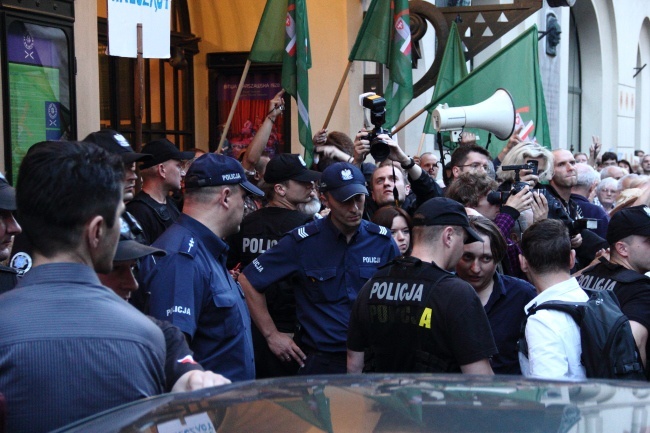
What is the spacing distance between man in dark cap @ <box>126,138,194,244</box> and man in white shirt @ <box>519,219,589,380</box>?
96.2 inches

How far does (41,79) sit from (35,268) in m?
5.15

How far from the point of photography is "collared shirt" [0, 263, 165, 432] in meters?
2.17

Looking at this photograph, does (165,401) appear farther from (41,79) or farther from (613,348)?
(41,79)

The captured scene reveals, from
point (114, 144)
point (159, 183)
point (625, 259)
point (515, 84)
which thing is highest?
point (515, 84)

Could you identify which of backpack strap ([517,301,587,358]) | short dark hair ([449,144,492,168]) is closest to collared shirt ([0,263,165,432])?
backpack strap ([517,301,587,358])

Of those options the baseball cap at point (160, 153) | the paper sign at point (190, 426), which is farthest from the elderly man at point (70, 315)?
the baseball cap at point (160, 153)

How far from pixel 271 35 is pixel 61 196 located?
22.0 feet

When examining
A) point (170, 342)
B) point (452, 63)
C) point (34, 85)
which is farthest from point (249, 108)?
point (170, 342)

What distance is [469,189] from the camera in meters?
5.89

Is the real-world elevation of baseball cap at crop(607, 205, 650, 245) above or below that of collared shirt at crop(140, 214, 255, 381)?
above

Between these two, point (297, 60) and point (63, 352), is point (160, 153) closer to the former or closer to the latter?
point (297, 60)

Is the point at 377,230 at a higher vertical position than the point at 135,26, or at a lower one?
lower

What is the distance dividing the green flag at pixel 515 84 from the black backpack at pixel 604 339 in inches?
192

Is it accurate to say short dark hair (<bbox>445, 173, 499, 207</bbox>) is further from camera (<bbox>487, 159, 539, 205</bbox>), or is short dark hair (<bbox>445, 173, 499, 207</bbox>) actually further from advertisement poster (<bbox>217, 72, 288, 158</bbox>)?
advertisement poster (<bbox>217, 72, 288, 158</bbox>)
